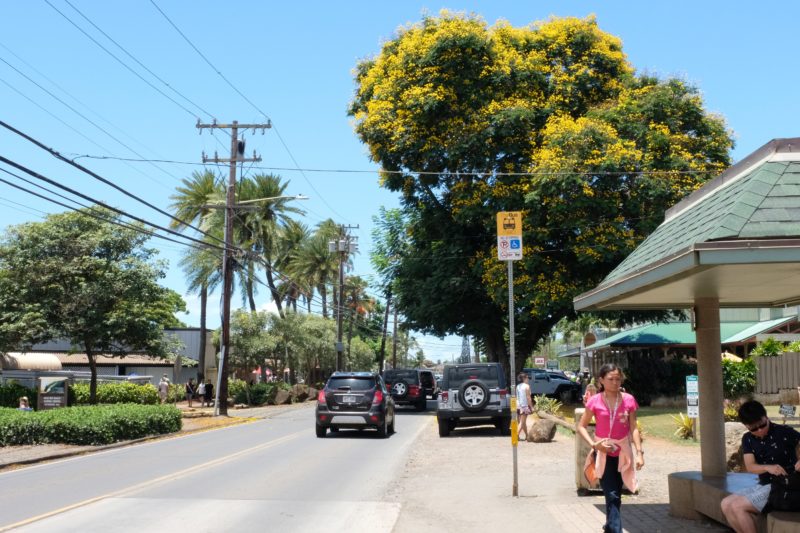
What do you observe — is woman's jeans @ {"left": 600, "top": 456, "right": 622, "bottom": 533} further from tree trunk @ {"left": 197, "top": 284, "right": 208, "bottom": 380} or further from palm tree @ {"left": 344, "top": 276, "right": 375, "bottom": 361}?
palm tree @ {"left": 344, "top": 276, "right": 375, "bottom": 361}

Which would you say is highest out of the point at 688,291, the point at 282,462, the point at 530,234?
the point at 530,234

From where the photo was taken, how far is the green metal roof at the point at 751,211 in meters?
6.82

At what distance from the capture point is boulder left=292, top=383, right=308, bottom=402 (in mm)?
47344

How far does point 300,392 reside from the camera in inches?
1896

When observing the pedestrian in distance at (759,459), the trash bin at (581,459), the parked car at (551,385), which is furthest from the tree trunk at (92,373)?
the pedestrian in distance at (759,459)

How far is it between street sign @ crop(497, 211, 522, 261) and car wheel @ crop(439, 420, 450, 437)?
11788mm

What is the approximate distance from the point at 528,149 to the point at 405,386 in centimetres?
1246

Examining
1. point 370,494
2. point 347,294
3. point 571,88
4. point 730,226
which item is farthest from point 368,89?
point 347,294

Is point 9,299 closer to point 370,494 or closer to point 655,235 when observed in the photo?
point 370,494

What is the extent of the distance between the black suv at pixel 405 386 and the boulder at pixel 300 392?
35.0 ft

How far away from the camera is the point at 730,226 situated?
6.89 metres

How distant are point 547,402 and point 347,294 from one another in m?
49.9

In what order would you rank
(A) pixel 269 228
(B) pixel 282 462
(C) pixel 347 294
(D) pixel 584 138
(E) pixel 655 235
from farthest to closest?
(C) pixel 347 294
(A) pixel 269 228
(D) pixel 584 138
(B) pixel 282 462
(E) pixel 655 235

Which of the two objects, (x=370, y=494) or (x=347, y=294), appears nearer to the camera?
(x=370, y=494)
